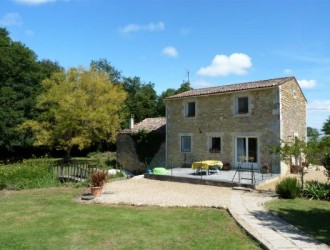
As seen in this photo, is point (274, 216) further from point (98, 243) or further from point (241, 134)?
point (241, 134)

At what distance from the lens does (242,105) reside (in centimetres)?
2225

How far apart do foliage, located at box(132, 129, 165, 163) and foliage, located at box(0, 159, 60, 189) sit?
9.99 metres

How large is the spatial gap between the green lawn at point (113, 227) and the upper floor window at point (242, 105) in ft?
39.3

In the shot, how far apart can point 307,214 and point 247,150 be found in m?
11.4

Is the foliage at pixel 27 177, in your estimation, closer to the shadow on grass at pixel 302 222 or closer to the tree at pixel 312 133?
the shadow on grass at pixel 302 222

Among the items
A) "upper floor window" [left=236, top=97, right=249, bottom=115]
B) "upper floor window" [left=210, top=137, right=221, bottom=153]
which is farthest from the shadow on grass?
"upper floor window" [left=210, top=137, right=221, bottom=153]

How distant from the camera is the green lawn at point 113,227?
743cm

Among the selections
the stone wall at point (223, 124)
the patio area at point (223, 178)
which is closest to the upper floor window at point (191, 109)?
the stone wall at point (223, 124)

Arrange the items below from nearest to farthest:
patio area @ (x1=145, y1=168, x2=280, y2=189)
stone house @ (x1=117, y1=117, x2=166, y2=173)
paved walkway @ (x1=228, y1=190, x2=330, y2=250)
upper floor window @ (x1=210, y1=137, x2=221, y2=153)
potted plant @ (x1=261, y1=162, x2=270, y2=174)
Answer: paved walkway @ (x1=228, y1=190, x2=330, y2=250) → patio area @ (x1=145, y1=168, x2=280, y2=189) → potted plant @ (x1=261, y1=162, x2=270, y2=174) → upper floor window @ (x1=210, y1=137, x2=221, y2=153) → stone house @ (x1=117, y1=117, x2=166, y2=173)

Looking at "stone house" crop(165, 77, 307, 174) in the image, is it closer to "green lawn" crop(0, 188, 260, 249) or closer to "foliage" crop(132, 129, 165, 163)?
"foliage" crop(132, 129, 165, 163)

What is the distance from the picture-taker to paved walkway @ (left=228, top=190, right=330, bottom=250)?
7207 millimetres

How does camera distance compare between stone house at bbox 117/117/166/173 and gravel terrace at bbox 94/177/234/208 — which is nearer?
gravel terrace at bbox 94/177/234/208

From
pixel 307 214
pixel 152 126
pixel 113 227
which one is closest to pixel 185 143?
pixel 152 126

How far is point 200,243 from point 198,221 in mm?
2088
